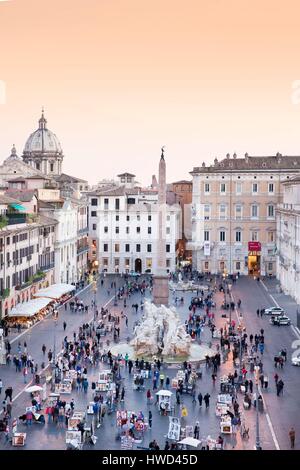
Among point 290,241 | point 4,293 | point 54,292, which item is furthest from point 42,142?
point 4,293

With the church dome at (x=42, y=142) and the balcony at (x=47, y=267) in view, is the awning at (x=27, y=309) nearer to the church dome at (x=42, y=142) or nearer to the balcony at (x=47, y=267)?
the balcony at (x=47, y=267)

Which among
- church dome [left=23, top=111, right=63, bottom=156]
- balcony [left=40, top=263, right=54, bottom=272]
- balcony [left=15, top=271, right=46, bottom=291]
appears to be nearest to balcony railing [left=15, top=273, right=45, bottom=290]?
balcony [left=15, top=271, right=46, bottom=291]

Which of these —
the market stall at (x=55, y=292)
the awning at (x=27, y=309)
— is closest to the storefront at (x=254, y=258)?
the market stall at (x=55, y=292)

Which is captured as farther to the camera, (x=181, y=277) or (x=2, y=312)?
(x=181, y=277)

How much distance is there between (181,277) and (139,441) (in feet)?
101

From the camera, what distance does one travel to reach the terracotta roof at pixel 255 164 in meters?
47.7

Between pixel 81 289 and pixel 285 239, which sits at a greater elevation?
pixel 285 239

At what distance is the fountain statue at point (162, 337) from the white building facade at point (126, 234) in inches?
1001

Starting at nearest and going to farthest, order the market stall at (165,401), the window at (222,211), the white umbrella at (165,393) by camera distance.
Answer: the market stall at (165,401) → the white umbrella at (165,393) → the window at (222,211)

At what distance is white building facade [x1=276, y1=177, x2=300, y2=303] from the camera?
1385 inches

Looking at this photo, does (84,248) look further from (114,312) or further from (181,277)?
(114,312)

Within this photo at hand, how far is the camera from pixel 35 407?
17.1m

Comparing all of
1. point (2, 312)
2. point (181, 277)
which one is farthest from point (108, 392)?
point (181, 277)

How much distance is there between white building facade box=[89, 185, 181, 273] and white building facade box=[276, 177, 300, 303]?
9.58m
